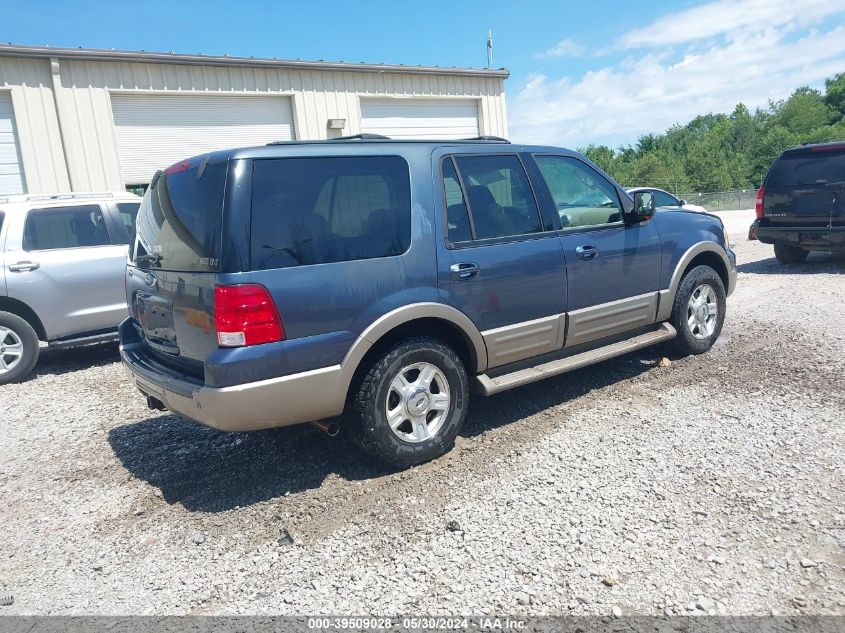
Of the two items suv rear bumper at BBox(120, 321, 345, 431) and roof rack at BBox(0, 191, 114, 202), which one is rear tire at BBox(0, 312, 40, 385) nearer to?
roof rack at BBox(0, 191, 114, 202)

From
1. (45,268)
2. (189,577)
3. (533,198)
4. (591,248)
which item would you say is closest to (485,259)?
(533,198)

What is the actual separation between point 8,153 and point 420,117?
330 inches

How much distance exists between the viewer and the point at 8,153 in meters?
11.0

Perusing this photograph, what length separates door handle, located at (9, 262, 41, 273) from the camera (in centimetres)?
671

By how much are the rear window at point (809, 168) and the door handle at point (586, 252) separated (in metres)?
6.91

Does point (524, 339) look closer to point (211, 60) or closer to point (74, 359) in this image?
point (74, 359)

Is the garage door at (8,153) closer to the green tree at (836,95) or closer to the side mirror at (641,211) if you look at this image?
the side mirror at (641,211)

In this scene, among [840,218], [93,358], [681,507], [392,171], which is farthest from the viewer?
[840,218]

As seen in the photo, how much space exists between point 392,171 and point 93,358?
5.54m

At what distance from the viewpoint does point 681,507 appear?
3.37m

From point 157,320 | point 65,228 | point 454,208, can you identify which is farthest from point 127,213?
point 454,208

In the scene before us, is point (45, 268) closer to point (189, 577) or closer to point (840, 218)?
point (189, 577)

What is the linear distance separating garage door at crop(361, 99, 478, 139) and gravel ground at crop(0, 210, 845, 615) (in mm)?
10579

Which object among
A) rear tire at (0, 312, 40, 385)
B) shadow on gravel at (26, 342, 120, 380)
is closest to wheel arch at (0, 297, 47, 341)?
rear tire at (0, 312, 40, 385)
